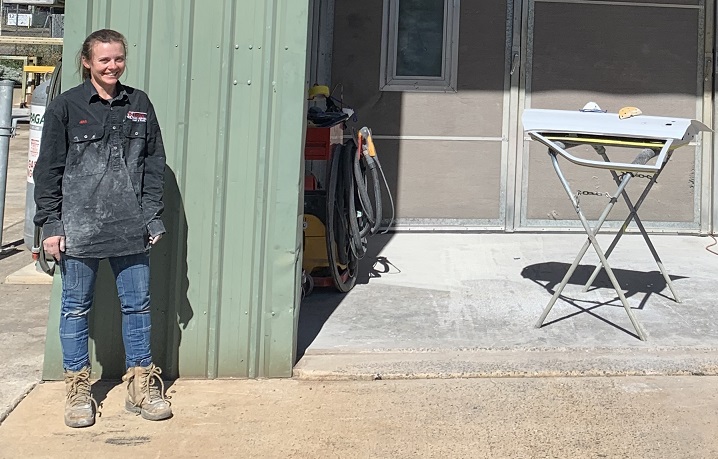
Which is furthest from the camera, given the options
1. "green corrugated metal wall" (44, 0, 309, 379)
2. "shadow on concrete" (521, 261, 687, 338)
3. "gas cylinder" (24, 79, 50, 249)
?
"gas cylinder" (24, 79, 50, 249)

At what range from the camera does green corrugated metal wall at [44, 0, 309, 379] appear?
4668mm

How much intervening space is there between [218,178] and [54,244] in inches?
38.2

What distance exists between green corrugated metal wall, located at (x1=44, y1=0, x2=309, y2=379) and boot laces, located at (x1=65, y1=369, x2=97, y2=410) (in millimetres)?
498

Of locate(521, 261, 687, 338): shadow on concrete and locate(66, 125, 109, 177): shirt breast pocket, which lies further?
locate(521, 261, 687, 338): shadow on concrete

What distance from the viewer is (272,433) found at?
4129 millimetres

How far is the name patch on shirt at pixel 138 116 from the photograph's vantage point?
13.8 ft

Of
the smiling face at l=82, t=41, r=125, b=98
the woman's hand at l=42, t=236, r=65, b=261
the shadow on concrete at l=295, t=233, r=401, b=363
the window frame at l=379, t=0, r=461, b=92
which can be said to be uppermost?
the window frame at l=379, t=0, r=461, b=92

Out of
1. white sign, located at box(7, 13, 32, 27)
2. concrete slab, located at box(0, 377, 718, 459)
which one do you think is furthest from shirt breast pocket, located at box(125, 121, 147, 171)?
white sign, located at box(7, 13, 32, 27)

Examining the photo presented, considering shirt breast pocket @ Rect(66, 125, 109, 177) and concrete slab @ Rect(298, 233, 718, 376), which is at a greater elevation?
shirt breast pocket @ Rect(66, 125, 109, 177)

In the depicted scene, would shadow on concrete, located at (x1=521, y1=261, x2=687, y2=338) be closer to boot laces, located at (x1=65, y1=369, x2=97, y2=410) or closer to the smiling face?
boot laces, located at (x1=65, y1=369, x2=97, y2=410)

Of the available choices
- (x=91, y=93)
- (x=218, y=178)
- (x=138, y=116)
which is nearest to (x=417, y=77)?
(x=218, y=178)

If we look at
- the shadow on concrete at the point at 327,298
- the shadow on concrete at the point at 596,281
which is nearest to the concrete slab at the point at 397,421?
the shadow on concrete at the point at 327,298

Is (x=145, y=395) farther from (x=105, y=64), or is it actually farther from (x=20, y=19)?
(x=20, y=19)

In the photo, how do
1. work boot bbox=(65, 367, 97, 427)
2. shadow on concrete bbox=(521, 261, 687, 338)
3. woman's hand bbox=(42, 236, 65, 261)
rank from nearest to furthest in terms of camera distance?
woman's hand bbox=(42, 236, 65, 261), work boot bbox=(65, 367, 97, 427), shadow on concrete bbox=(521, 261, 687, 338)
